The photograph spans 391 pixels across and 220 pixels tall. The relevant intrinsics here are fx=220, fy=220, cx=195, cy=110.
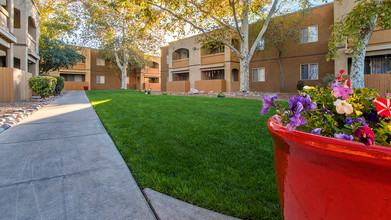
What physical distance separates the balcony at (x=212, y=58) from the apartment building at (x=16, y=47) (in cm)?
1549

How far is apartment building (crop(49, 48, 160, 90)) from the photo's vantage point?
113 ft

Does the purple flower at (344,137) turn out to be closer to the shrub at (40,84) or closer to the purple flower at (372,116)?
the purple flower at (372,116)

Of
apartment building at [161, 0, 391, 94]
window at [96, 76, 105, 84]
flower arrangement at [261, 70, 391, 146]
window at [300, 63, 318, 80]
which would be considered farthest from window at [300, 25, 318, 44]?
window at [96, 76, 105, 84]

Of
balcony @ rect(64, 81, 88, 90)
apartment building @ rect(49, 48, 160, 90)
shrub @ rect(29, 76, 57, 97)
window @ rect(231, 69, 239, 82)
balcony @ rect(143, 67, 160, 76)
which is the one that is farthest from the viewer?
balcony @ rect(143, 67, 160, 76)

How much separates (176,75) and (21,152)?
27.6 metres

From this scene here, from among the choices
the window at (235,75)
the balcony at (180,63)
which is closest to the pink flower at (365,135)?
the window at (235,75)

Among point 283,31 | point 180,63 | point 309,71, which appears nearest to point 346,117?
point 309,71

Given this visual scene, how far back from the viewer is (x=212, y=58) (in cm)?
2377

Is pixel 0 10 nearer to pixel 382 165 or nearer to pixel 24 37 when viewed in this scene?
pixel 24 37

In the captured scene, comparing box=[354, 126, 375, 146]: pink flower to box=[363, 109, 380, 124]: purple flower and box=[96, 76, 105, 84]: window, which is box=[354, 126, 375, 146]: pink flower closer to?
box=[363, 109, 380, 124]: purple flower

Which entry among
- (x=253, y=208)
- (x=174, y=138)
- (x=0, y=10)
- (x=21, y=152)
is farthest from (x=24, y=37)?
(x=253, y=208)

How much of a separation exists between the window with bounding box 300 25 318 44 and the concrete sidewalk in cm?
1884

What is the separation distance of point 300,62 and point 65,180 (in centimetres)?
1967

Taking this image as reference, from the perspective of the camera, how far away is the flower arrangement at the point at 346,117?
0.92 meters
